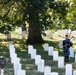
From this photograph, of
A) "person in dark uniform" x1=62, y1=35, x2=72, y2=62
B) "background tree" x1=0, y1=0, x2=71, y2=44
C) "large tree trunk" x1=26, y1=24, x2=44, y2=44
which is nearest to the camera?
"person in dark uniform" x1=62, y1=35, x2=72, y2=62

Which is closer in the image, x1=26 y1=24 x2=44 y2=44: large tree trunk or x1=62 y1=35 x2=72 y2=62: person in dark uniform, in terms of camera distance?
x1=62 y1=35 x2=72 y2=62: person in dark uniform

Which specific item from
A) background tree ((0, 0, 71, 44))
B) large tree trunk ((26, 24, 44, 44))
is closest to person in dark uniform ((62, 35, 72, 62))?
background tree ((0, 0, 71, 44))

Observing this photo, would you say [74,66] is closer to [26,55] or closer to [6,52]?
[26,55]

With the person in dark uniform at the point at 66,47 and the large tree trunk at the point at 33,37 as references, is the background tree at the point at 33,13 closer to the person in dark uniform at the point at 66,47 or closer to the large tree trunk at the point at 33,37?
the large tree trunk at the point at 33,37

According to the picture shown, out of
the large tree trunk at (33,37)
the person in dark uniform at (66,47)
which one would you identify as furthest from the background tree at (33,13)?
the person in dark uniform at (66,47)

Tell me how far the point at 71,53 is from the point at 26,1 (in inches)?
170

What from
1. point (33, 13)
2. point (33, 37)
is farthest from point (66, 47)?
point (33, 37)

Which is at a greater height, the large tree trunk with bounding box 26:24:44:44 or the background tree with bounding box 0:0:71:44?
the background tree with bounding box 0:0:71:44

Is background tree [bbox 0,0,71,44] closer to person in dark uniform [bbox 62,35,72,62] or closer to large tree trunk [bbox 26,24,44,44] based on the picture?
large tree trunk [bbox 26,24,44,44]

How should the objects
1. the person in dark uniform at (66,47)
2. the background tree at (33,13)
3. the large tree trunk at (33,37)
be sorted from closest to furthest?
the person in dark uniform at (66,47) → the background tree at (33,13) → the large tree trunk at (33,37)

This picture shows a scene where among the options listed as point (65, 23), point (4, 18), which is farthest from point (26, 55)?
point (65, 23)

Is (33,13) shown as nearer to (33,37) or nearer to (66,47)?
(33,37)

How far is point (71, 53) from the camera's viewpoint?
16.0 m

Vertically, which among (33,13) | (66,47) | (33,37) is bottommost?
(33,37)
